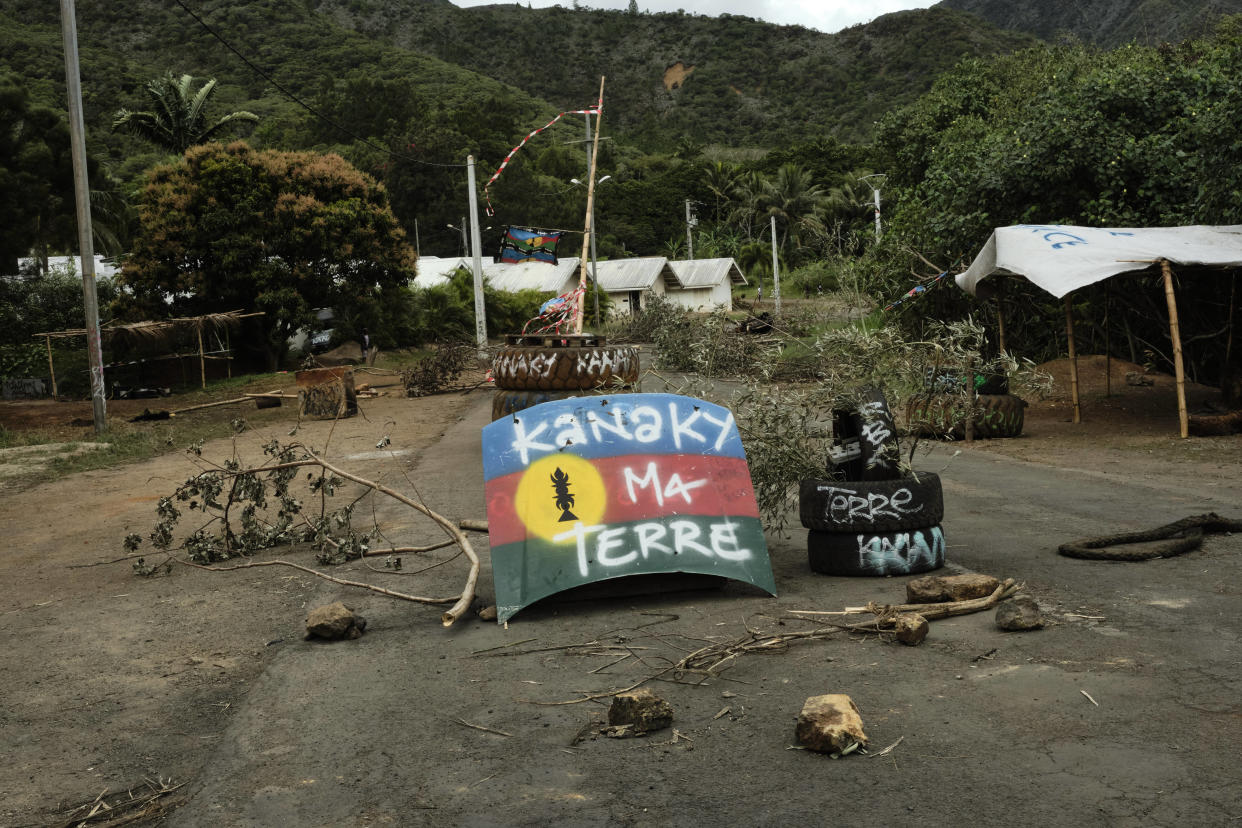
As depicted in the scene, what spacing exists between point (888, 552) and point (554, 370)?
261 inches

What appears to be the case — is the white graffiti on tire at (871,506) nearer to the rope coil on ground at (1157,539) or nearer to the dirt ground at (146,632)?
the dirt ground at (146,632)

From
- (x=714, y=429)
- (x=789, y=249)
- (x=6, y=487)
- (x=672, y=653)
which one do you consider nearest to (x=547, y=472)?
(x=714, y=429)

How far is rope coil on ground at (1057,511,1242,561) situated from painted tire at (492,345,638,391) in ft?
20.3

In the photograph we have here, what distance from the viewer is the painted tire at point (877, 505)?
20.8 feet

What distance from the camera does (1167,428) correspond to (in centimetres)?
1417

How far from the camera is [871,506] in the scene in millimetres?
6336

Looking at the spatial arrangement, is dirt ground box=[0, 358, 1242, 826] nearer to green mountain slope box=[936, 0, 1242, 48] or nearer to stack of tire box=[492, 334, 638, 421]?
stack of tire box=[492, 334, 638, 421]

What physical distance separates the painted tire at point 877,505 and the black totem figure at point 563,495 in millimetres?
1513

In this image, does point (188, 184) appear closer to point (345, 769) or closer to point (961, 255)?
point (961, 255)

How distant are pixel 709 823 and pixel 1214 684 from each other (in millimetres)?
2334

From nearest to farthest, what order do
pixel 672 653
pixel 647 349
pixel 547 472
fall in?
1. pixel 672 653
2. pixel 547 472
3. pixel 647 349

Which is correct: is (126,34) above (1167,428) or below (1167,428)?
above

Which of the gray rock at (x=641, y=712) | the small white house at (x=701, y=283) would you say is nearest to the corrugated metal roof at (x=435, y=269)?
the small white house at (x=701, y=283)

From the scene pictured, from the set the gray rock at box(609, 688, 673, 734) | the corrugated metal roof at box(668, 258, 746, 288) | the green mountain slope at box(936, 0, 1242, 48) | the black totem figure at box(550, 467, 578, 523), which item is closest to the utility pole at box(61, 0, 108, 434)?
the black totem figure at box(550, 467, 578, 523)
